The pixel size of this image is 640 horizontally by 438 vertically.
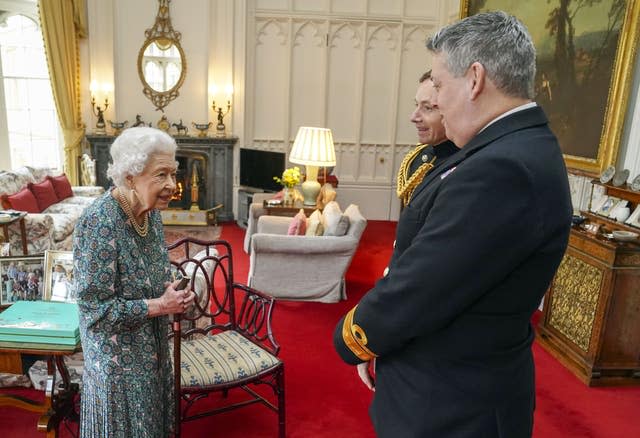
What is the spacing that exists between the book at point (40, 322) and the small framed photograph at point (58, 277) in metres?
0.15

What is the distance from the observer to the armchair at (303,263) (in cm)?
424

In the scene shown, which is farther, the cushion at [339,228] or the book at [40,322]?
the cushion at [339,228]

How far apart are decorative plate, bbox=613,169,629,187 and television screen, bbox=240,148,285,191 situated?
4.38 meters

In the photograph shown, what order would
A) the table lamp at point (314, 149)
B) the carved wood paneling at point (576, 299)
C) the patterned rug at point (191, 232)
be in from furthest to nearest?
the patterned rug at point (191, 232)
the table lamp at point (314, 149)
the carved wood paneling at point (576, 299)

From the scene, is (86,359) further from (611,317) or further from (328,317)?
(611,317)

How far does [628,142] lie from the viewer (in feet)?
12.1

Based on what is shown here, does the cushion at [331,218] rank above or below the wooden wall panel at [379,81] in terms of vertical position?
below

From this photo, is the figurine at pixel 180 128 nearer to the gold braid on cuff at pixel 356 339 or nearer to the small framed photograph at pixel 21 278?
the small framed photograph at pixel 21 278

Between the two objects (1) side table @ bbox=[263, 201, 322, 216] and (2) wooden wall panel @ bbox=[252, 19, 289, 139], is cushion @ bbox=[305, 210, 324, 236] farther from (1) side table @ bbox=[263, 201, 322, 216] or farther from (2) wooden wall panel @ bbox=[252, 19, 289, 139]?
(2) wooden wall panel @ bbox=[252, 19, 289, 139]

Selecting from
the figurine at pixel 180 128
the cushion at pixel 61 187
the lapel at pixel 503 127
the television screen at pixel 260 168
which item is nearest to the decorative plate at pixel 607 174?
the lapel at pixel 503 127

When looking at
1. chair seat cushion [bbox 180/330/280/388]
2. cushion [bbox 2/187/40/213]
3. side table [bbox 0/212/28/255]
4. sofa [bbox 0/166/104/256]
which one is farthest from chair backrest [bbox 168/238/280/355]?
cushion [bbox 2/187/40/213]

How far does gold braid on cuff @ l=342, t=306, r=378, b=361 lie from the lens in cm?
112

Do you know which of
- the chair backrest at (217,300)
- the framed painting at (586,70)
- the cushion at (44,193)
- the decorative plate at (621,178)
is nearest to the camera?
the chair backrest at (217,300)

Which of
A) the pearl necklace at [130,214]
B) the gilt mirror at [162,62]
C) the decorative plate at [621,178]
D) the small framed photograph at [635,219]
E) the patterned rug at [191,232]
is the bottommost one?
the patterned rug at [191,232]
